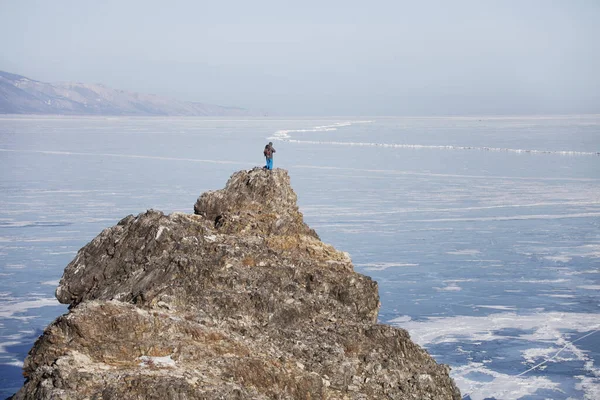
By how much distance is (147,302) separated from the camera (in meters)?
11.6

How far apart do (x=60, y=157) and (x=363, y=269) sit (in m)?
46.2

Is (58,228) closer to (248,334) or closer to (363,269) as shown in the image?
(363,269)

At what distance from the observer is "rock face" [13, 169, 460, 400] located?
29.0ft

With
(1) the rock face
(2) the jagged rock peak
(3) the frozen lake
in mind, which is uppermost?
(2) the jagged rock peak

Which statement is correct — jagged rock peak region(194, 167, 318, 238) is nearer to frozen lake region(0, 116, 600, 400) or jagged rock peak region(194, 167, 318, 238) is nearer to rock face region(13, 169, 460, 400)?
rock face region(13, 169, 460, 400)

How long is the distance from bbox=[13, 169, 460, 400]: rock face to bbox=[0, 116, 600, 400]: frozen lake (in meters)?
4.38

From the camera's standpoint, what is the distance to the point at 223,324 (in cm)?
1093

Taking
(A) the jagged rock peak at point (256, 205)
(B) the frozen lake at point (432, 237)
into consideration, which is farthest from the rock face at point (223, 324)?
(B) the frozen lake at point (432, 237)

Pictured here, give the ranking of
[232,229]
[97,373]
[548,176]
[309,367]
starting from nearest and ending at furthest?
[97,373], [309,367], [232,229], [548,176]

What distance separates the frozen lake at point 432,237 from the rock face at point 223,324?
14.4ft

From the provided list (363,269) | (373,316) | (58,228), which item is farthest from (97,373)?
(58,228)

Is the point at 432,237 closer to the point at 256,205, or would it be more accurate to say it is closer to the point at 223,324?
the point at 256,205

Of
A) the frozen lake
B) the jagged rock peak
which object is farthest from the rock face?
the frozen lake

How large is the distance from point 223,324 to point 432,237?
21725 millimetres
